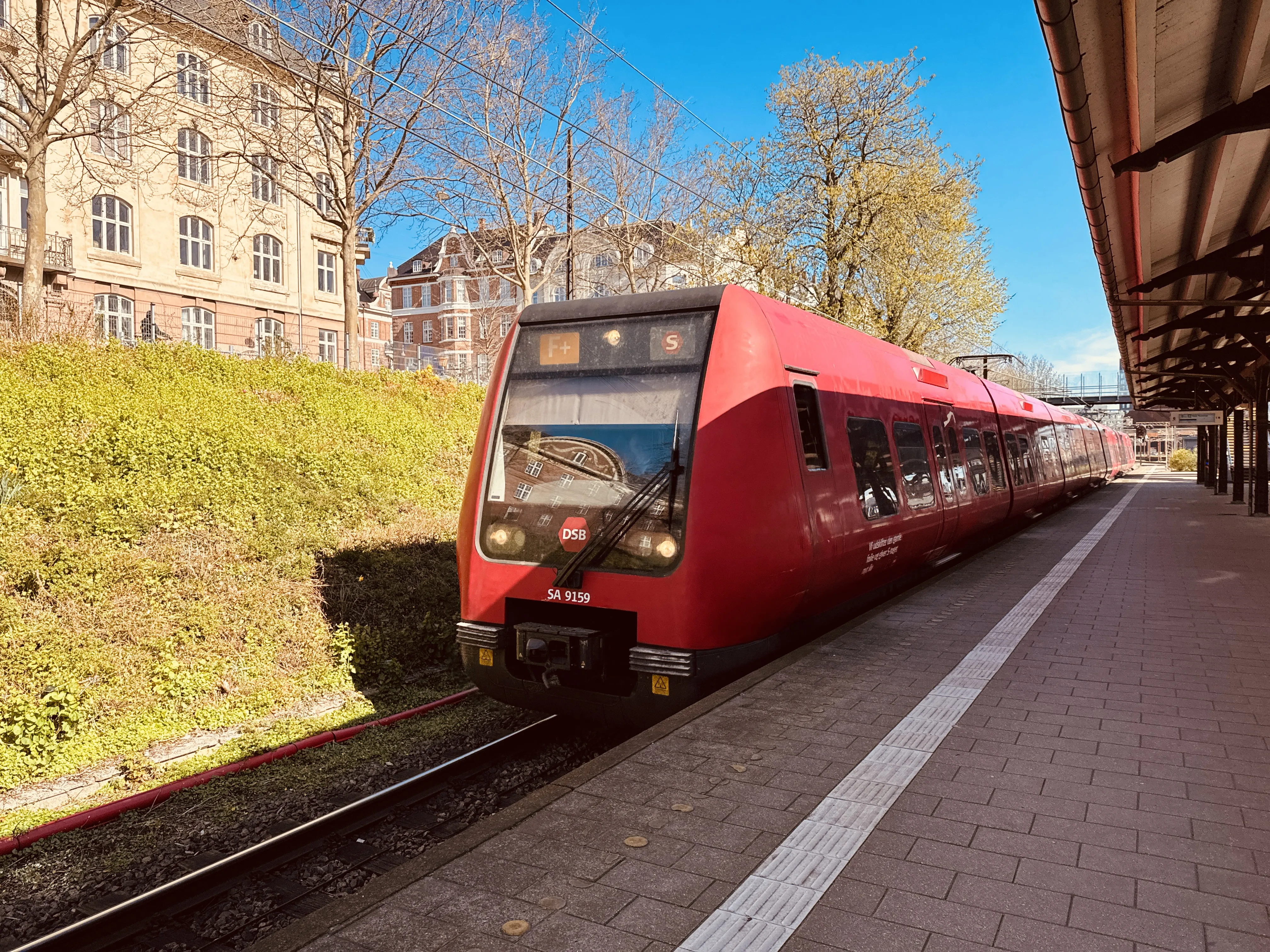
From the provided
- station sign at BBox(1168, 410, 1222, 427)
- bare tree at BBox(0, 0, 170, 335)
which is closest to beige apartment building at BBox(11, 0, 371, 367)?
bare tree at BBox(0, 0, 170, 335)

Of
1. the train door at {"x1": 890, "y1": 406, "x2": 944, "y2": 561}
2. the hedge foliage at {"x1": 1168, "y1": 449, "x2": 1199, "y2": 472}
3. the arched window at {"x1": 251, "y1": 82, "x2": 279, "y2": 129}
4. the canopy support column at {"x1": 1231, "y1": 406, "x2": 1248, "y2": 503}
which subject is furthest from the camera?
the hedge foliage at {"x1": 1168, "y1": 449, "x2": 1199, "y2": 472}

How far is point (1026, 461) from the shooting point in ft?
52.9

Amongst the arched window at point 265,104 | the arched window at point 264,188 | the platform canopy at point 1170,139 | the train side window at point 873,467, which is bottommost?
the train side window at point 873,467

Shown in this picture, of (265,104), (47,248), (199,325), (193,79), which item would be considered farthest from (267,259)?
(265,104)

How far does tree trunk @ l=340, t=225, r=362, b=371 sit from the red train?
15.6 meters

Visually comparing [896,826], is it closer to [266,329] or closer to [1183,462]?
[266,329]

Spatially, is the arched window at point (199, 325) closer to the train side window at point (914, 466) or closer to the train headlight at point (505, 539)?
the train side window at point (914, 466)

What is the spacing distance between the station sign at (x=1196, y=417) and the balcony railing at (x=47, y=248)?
108ft

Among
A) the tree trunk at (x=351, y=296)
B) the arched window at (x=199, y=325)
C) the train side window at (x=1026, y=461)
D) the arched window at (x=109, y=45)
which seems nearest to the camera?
the arched window at (x=109, y=45)

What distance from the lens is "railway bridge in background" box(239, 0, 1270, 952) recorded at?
121 inches

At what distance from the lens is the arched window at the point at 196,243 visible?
1206 inches

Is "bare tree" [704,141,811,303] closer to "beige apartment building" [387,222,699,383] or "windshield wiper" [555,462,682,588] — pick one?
"beige apartment building" [387,222,699,383]

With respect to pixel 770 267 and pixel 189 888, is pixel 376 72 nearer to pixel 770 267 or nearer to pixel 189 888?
pixel 189 888

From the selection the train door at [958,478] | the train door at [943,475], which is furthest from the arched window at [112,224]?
the train door at [943,475]
